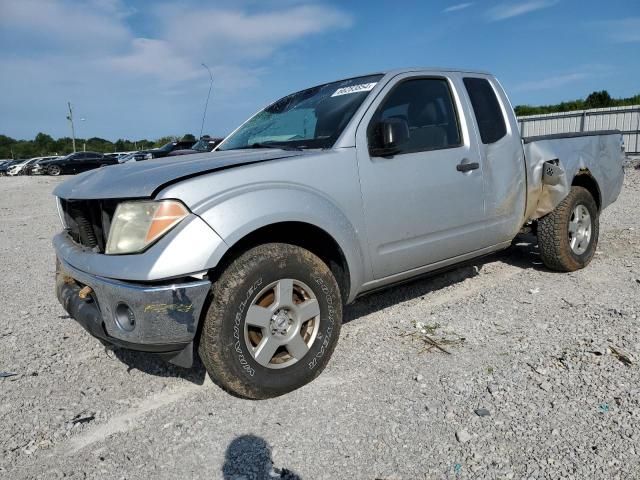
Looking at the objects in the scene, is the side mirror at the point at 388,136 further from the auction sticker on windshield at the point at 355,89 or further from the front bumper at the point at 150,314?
the front bumper at the point at 150,314

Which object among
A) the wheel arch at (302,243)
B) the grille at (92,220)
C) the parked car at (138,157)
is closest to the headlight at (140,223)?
the grille at (92,220)

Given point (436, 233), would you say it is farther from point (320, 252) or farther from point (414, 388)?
point (414, 388)

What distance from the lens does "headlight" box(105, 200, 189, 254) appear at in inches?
93.9

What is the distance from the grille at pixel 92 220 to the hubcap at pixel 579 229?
13.0 feet

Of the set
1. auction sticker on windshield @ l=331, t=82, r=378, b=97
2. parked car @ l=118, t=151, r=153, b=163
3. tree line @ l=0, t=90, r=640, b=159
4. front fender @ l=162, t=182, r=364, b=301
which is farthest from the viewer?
tree line @ l=0, t=90, r=640, b=159

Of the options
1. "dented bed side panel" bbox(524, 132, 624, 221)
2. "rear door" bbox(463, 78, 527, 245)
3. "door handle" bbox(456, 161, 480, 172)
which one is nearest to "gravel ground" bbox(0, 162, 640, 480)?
"rear door" bbox(463, 78, 527, 245)

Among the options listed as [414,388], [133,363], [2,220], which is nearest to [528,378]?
[414,388]

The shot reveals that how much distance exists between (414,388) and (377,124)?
1.58 meters

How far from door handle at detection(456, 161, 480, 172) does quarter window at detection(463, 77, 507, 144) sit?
0.28 m

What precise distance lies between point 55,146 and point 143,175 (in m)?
85.0

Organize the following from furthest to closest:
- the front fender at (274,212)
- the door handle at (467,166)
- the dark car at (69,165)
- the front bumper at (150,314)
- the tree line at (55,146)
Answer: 1. the tree line at (55,146)
2. the dark car at (69,165)
3. the door handle at (467,166)
4. the front fender at (274,212)
5. the front bumper at (150,314)

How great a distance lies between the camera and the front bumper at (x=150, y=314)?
7.63ft

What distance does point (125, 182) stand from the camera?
259 cm

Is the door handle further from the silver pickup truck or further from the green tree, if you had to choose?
the green tree
